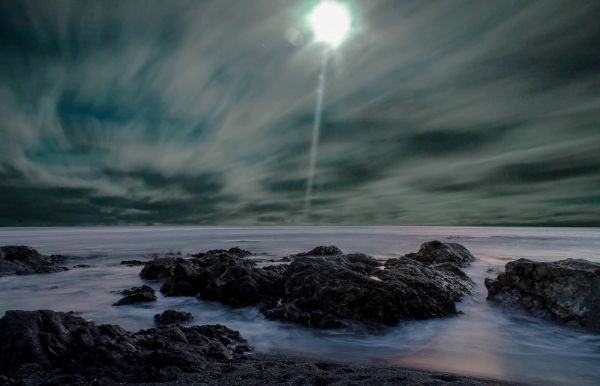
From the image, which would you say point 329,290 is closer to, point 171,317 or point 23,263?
point 171,317

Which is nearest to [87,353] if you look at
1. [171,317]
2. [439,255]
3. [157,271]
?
[171,317]

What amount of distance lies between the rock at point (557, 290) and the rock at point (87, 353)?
288 inches

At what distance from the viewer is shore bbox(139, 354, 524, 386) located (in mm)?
4530

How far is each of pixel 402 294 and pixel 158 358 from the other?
5.73 metres

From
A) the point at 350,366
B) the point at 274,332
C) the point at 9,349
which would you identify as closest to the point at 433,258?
the point at 274,332

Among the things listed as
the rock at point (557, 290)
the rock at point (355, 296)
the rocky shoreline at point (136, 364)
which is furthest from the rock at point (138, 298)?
the rock at point (557, 290)

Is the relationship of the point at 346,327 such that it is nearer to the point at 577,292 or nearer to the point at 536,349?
the point at 536,349

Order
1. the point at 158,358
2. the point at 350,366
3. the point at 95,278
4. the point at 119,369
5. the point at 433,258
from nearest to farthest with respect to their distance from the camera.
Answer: the point at 119,369
the point at 158,358
the point at 350,366
the point at 95,278
the point at 433,258

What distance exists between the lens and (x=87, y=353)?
189 inches

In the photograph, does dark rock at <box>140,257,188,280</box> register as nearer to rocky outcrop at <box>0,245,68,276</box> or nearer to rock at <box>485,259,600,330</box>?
rocky outcrop at <box>0,245,68,276</box>

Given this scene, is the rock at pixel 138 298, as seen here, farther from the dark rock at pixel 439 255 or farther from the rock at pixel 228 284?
the dark rock at pixel 439 255

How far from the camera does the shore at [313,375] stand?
453 centimetres

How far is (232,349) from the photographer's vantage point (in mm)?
6094

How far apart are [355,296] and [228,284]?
3962mm
